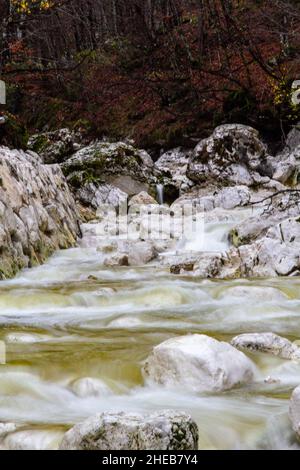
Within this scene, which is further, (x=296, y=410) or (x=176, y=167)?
(x=176, y=167)

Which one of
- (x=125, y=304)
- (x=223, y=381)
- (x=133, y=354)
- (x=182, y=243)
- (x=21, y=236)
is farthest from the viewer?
(x=182, y=243)

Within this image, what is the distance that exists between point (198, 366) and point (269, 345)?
0.78 meters

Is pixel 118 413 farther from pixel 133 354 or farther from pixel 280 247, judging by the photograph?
pixel 280 247

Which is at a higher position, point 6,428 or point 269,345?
point 6,428

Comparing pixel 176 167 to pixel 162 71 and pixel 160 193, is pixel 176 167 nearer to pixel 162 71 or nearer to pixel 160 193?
pixel 160 193

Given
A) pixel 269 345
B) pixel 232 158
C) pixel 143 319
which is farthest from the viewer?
pixel 232 158

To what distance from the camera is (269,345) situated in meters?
3.59


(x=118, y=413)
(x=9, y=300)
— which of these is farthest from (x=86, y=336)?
(x=118, y=413)

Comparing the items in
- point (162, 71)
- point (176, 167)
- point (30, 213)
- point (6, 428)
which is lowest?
point (6, 428)

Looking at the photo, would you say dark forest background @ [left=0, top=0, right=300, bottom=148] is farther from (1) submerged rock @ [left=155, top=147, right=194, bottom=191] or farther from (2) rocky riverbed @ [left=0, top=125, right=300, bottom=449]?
(2) rocky riverbed @ [left=0, top=125, right=300, bottom=449]

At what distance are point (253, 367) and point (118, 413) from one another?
1.44 metres

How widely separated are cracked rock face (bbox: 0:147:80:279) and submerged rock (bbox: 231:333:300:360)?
A: 423 cm

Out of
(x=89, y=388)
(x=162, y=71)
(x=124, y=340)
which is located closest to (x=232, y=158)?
(x=162, y=71)

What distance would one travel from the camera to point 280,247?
7.10m
